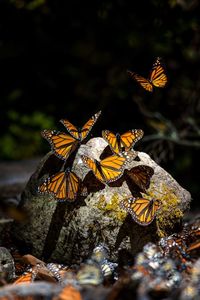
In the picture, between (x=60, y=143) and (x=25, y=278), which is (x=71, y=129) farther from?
(x=25, y=278)

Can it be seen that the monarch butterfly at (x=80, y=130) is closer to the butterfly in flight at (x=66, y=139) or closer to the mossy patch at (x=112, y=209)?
the butterfly in flight at (x=66, y=139)

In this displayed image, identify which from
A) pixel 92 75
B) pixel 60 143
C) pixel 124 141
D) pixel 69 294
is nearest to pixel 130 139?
pixel 124 141

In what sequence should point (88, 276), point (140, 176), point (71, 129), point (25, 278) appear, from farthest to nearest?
1. point (71, 129)
2. point (140, 176)
3. point (25, 278)
4. point (88, 276)

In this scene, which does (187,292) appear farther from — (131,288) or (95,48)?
(95,48)

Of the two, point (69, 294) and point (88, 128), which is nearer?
point (69, 294)

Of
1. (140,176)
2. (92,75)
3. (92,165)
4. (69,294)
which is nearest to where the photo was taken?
(69,294)

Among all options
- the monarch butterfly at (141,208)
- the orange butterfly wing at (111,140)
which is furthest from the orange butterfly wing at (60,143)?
the monarch butterfly at (141,208)

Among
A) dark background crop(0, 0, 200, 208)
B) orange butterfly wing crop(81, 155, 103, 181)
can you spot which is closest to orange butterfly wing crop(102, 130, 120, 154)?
orange butterfly wing crop(81, 155, 103, 181)
